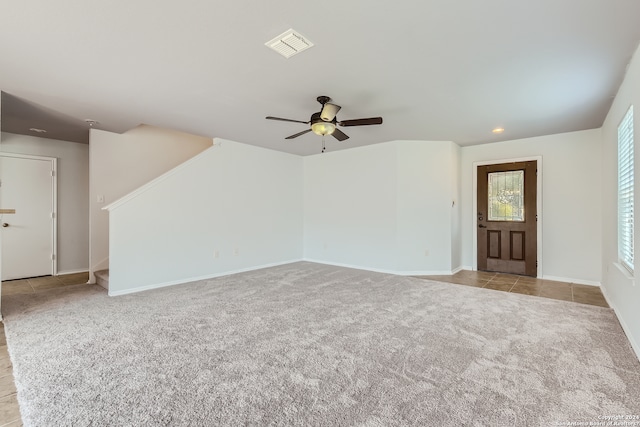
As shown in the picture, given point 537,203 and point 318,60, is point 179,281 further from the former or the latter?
point 537,203

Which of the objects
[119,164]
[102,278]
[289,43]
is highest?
[289,43]

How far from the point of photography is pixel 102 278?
424 cm

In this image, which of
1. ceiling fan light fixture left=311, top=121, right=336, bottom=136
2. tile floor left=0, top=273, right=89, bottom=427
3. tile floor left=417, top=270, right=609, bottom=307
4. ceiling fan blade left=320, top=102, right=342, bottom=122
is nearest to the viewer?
tile floor left=0, top=273, right=89, bottom=427

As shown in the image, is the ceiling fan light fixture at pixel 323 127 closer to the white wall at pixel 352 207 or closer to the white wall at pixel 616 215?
the white wall at pixel 352 207

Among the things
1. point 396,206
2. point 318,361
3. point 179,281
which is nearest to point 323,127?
point 318,361

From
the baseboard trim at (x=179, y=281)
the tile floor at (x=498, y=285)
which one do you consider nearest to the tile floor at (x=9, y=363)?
the tile floor at (x=498, y=285)

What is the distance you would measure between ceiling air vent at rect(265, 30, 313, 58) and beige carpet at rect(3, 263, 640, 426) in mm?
2377

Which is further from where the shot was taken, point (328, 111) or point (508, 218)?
point (508, 218)

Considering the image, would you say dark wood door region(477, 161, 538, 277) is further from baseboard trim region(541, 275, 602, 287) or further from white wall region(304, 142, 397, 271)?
white wall region(304, 142, 397, 271)

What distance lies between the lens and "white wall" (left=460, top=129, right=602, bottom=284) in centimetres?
436

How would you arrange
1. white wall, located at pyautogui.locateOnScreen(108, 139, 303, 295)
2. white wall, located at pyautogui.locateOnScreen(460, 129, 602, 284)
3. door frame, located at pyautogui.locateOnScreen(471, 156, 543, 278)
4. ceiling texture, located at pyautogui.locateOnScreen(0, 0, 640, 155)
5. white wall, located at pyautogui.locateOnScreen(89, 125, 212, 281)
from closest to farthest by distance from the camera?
ceiling texture, located at pyautogui.locateOnScreen(0, 0, 640, 155)
white wall, located at pyautogui.locateOnScreen(108, 139, 303, 295)
white wall, located at pyautogui.locateOnScreen(460, 129, 602, 284)
white wall, located at pyautogui.locateOnScreen(89, 125, 212, 281)
door frame, located at pyautogui.locateOnScreen(471, 156, 543, 278)

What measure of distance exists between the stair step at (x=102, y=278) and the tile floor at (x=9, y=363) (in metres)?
0.38

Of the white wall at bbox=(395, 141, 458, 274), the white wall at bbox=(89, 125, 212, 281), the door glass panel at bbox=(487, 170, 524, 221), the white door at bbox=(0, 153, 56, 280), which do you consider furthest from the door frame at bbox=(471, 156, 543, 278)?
the white door at bbox=(0, 153, 56, 280)

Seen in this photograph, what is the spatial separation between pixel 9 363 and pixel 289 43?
319cm
